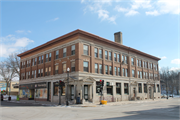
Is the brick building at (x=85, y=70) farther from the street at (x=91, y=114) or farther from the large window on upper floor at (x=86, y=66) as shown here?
the street at (x=91, y=114)

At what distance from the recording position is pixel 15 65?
5944 centimetres

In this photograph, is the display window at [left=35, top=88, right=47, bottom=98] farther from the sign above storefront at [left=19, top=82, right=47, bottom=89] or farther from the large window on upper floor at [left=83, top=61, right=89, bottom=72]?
the large window on upper floor at [left=83, top=61, right=89, bottom=72]

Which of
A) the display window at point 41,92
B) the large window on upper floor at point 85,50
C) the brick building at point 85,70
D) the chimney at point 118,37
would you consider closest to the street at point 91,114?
the brick building at point 85,70

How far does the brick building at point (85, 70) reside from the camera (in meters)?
29.1

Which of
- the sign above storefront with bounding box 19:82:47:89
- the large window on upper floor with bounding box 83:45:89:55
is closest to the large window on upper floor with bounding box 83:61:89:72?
the large window on upper floor with bounding box 83:45:89:55

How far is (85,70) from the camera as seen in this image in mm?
29531

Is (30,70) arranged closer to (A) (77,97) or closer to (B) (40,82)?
(B) (40,82)

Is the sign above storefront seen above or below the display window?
above

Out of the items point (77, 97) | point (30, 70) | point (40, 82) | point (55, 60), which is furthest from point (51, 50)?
point (77, 97)

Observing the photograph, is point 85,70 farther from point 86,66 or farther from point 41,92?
point 41,92

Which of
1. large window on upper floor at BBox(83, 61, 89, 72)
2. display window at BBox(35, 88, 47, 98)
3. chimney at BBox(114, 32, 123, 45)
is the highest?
chimney at BBox(114, 32, 123, 45)

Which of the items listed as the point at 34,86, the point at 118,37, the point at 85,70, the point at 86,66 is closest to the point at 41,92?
the point at 34,86

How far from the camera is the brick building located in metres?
29.1

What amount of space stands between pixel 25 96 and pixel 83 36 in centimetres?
2436
